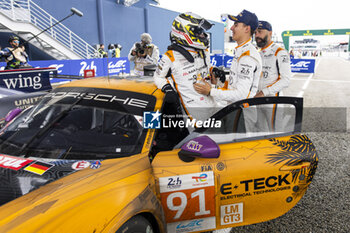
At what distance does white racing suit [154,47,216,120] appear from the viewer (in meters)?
2.87

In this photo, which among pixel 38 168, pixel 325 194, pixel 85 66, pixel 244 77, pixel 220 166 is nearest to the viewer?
pixel 38 168

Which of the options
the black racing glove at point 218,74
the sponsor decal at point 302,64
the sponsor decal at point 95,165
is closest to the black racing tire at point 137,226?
the sponsor decal at point 95,165

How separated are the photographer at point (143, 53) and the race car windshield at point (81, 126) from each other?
409 cm

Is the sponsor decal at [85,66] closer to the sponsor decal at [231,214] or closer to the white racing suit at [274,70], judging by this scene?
the white racing suit at [274,70]

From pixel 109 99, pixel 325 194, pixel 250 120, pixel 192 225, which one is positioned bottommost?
pixel 325 194

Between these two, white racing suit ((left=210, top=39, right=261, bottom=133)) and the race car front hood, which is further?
white racing suit ((left=210, top=39, right=261, bottom=133))

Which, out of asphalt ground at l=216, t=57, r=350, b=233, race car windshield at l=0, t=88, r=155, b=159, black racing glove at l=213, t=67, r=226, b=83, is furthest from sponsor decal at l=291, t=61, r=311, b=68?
race car windshield at l=0, t=88, r=155, b=159

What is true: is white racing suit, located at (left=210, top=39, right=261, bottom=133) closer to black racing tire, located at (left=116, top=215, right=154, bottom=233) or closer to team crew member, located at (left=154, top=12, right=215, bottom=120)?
team crew member, located at (left=154, top=12, right=215, bottom=120)

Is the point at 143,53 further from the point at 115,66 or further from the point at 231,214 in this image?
the point at 115,66

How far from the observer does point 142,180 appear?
168 centimetres

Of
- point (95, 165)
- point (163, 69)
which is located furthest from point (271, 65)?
point (95, 165)

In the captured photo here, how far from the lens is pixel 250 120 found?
2281 mm

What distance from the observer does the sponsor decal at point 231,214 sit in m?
1.95

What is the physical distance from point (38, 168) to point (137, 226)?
0.68 metres
